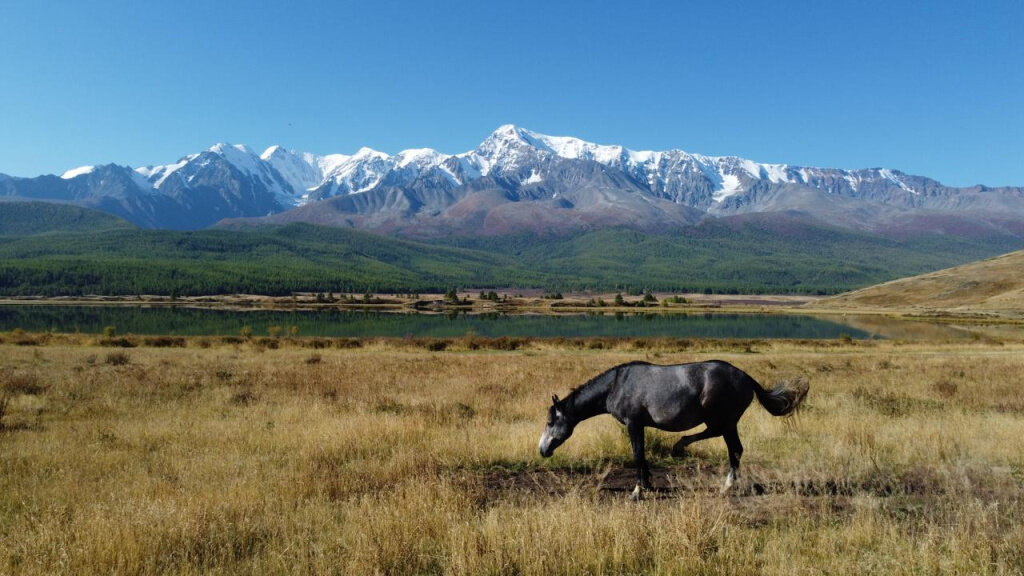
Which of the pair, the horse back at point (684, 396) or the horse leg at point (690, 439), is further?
the horse leg at point (690, 439)

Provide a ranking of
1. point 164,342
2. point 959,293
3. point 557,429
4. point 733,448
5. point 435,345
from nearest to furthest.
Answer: point 733,448
point 557,429
point 164,342
point 435,345
point 959,293

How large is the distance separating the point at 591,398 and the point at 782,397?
299cm

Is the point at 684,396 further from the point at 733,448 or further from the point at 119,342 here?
the point at 119,342

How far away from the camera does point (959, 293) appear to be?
12538cm

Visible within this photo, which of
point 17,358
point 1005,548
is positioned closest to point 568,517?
point 1005,548

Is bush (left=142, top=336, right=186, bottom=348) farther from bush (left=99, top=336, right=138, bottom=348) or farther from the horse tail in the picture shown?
the horse tail

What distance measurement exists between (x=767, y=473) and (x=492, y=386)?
1097cm

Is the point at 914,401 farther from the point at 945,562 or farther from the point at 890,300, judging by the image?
the point at 890,300

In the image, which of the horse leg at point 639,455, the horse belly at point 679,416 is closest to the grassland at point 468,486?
the horse leg at point 639,455

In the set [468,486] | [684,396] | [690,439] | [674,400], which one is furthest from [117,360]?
[684,396]

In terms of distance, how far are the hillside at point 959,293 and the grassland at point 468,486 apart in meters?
→ 115

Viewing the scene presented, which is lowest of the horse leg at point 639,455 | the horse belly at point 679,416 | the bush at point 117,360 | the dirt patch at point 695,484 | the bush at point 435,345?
the bush at point 435,345

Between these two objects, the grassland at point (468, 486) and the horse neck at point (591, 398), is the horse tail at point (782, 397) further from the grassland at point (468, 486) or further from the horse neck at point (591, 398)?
the horse neck at point (591, 398)

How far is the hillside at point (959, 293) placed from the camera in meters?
108
